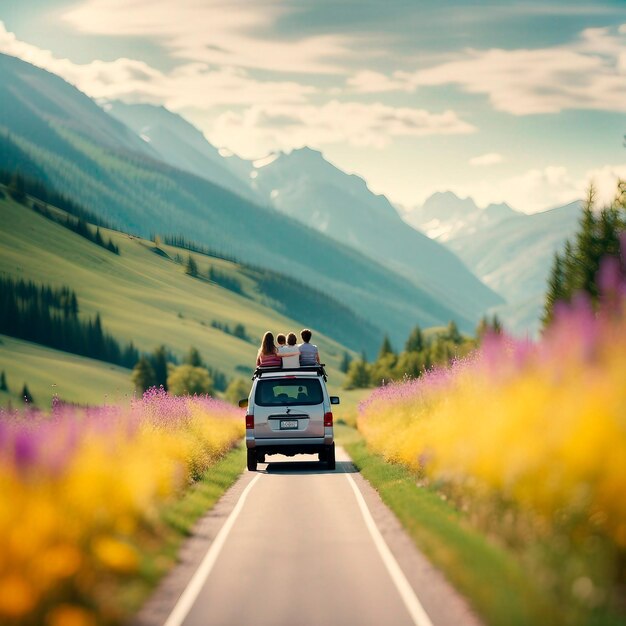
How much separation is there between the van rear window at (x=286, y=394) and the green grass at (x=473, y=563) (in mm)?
7236

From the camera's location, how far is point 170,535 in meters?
13.8

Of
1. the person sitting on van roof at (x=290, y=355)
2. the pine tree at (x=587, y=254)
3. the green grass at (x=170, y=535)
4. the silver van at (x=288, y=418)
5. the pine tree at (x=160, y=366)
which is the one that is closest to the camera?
the green grass at (x=170, y=535)

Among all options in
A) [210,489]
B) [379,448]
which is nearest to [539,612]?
[210,489]

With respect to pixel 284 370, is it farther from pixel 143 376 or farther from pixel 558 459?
pixel 143 376

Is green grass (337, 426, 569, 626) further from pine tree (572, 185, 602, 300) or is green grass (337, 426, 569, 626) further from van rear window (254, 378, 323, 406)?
pine tree (572, 185, 602, 300)

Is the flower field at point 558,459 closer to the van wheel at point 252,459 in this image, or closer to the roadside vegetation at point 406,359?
the van wheel at point 252,459

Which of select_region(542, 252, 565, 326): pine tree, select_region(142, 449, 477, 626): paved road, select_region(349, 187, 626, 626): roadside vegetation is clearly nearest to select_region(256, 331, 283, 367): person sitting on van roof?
select_region(142, 449, 477, 626): paved road

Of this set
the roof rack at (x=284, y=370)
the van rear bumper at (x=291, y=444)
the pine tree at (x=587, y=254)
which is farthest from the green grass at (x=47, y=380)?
the van rear bumper at (x=291, y=444)

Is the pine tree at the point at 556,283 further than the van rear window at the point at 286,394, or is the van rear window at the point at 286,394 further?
the pine tree at the point at 556,283

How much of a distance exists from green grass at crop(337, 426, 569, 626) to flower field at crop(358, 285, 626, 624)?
0.61 ft

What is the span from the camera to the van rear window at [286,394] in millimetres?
25406

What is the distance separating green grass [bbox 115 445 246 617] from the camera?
33.2 feet

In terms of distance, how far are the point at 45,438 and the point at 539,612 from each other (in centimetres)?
673

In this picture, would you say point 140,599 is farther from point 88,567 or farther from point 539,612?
point 539,612
